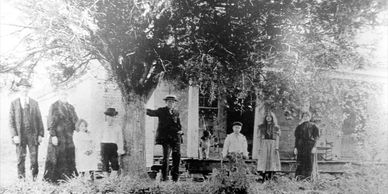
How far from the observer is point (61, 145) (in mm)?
8195

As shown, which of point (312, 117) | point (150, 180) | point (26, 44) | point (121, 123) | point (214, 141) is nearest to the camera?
point (26, 44)

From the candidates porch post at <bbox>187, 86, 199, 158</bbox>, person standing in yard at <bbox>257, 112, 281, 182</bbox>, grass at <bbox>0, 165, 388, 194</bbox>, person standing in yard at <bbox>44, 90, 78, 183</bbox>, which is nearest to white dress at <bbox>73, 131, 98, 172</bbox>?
person standing in yard at <bbox>44, 90, 78, 183</bbox>

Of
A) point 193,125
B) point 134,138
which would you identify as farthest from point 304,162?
point 134,138

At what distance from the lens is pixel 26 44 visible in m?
7.37

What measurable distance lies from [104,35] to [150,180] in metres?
2.95

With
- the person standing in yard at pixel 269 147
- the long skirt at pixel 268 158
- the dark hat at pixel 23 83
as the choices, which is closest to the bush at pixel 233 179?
the person standing in yard at pixel 269 147

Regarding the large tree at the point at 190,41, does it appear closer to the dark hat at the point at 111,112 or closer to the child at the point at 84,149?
the dark hat at the point at 111,112

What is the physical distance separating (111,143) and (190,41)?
9.42 ft

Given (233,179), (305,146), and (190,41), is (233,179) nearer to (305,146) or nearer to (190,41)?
(190,41)

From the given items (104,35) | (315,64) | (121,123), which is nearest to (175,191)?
(121,123)

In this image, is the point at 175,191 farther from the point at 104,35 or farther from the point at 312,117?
the point at 312,117

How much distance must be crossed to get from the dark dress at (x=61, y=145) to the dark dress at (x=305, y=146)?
16.3 feet

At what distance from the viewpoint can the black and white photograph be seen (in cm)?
689

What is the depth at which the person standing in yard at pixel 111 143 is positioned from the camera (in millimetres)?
8289
